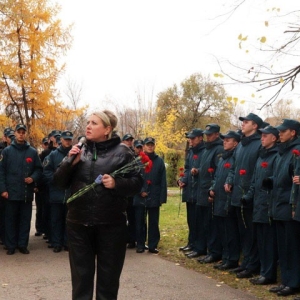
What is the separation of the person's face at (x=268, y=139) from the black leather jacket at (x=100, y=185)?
3.11 metres

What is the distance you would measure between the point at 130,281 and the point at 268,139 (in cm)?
295

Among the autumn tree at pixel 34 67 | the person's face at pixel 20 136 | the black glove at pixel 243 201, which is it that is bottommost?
the black glove at pixel 243 201

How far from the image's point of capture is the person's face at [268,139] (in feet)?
23.9

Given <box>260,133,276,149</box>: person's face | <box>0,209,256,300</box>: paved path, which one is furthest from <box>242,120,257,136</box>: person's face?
<box>0,209,256,300</box>: paved path

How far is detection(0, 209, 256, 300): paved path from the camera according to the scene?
6492 millimetres

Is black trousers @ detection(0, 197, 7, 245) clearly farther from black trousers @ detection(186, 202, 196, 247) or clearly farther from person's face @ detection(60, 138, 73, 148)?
black trousers @ detection(186, 202, 196, 247)

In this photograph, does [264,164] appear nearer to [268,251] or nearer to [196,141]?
[268,251]

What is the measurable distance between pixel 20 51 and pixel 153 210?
1568 centimetres

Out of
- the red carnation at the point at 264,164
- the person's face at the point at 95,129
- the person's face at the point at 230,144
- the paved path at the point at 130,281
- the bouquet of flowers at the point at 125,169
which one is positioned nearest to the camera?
Answer: the bouquet of flowers at the point at 125,169

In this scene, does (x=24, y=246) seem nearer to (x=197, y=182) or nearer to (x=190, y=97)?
(x=197, y=182)

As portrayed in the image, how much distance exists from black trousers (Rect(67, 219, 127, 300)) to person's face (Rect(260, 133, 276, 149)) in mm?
3378

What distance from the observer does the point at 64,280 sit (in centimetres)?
728

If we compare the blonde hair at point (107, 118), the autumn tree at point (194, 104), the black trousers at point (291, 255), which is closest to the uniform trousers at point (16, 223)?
the black trousers at point (291, 255)

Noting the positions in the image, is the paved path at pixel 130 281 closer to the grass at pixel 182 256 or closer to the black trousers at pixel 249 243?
the grass at pixel 182 256
